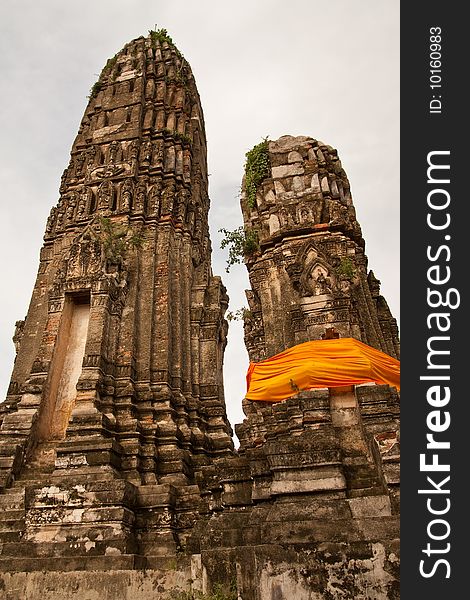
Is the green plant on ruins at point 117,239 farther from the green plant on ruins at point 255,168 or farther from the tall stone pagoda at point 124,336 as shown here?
the green plant on ruins at point 255,168

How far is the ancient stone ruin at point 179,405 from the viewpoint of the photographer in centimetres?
632

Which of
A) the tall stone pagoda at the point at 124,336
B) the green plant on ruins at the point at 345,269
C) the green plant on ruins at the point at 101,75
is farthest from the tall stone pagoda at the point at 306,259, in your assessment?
the green plant on ruins at the point at 101,75


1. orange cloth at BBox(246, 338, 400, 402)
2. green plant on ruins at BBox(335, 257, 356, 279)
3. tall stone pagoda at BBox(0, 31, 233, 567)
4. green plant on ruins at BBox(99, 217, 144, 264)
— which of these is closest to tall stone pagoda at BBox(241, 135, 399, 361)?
green plant on ruins at BBox(335, 257, 356, 279)

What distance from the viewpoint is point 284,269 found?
1033cm

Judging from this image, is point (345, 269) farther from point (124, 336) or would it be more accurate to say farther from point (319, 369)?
point (124, 336)

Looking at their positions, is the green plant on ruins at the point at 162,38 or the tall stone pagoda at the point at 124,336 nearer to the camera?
the tall stone pagoda at the point at 124,336

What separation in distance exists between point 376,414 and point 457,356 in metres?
2.36

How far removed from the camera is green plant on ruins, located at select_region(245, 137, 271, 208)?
11984mm

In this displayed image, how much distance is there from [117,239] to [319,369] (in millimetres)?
9540

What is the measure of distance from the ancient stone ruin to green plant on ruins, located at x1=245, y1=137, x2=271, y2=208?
9 cm

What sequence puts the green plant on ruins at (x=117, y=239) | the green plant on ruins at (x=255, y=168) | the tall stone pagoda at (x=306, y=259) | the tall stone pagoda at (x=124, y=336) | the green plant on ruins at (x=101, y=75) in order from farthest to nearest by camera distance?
1. the green plant on ruins at (x=101, y=75)
2. the green plant on ruins at (x=117, y=239)
3. the green plant on ruins at (x=255, y=168)
4. the tall stone pagoda at (x=124, y=336)
5. the tall stone pagoda at (x=306, y=259)

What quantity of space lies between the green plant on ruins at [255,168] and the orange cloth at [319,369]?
4.70m

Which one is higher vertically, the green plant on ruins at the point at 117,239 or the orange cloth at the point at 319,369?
the green plant on ruins at the point at 117,239

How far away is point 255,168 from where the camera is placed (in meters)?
12.2
